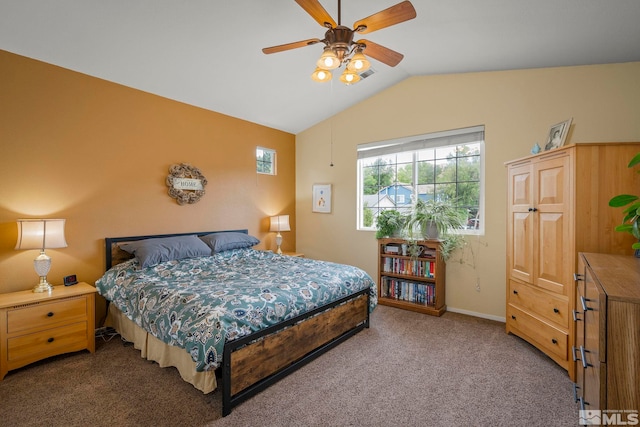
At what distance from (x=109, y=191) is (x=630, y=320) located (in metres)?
4.12

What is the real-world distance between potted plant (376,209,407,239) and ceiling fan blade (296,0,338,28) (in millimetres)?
2573

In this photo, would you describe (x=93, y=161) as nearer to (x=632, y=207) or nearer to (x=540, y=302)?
(x=632, y=207)

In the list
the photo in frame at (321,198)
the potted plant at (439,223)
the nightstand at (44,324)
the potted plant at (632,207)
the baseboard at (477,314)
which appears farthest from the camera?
the photo in frame at (321,198)

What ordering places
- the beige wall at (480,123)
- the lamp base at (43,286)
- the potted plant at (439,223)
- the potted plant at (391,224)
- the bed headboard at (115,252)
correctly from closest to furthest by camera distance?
the lamp base at (43,286), the beige wall at (480,123), the bed headboard at (115,252), the potted plant at (439,223), the potted plant at (391,224)

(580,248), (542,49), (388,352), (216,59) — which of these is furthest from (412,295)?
(216,59)

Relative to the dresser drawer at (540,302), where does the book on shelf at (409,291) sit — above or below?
below

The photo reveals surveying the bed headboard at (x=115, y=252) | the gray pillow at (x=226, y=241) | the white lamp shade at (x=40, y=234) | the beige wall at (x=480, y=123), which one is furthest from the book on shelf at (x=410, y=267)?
the white lamp shade at (x=40, y=234)

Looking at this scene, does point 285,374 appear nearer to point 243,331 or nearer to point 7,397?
point 243,331

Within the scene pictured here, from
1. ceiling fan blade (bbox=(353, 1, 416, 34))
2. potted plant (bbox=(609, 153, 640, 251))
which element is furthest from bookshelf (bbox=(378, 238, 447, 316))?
ceiling fan blade (bbox=(353, 1, 416, 34))

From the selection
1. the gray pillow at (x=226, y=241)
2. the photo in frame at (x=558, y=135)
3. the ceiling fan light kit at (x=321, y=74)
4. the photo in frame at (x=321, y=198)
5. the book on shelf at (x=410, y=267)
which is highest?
the ceiling fan light kit at (x=321, y=74)

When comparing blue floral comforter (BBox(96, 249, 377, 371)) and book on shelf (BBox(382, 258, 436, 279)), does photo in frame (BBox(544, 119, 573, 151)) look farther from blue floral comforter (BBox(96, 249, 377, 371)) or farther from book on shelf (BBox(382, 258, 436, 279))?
blue floral comforter (BBox(96, 249, 377, 371))

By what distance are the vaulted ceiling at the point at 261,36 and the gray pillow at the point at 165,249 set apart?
1788 mm

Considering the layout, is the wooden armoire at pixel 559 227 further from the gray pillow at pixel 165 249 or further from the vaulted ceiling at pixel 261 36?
the gray pillow at pixel 165 249

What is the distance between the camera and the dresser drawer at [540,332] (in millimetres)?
2436
